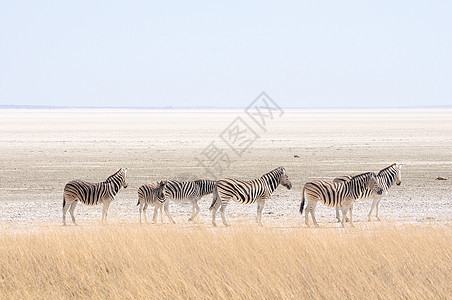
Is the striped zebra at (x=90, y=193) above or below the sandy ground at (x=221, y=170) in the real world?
above

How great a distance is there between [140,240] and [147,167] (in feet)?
57.7

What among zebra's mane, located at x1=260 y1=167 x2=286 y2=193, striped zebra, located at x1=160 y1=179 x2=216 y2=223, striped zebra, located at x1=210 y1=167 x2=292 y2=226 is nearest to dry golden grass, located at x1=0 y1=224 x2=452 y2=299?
striped zebra, located at x1=210 y1=167 x2=292 y2=226

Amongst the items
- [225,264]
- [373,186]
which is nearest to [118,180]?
[373,186]

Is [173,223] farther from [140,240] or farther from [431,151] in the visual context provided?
[431,151]

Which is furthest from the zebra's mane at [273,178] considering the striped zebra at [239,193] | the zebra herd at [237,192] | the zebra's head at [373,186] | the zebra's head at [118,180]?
the zebra's head at [118,180]

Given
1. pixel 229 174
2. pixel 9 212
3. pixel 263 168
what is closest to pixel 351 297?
pixel 9 212

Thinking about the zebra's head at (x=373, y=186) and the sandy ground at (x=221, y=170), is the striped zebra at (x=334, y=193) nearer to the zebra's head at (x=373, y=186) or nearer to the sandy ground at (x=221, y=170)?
the zebra's head at (x=373, y=186)

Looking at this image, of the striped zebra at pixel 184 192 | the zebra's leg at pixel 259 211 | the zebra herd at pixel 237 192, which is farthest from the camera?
the striped zebra at pixel 184 192

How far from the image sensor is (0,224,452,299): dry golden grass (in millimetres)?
8711

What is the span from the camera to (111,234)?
1089 cm

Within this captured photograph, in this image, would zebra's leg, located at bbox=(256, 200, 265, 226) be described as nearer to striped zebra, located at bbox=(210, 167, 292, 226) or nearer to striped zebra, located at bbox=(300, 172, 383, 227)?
striped zebra, located at bbox=(210, 167, 292, 226)

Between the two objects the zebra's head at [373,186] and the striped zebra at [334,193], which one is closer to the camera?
the striped zebra at [334,193]

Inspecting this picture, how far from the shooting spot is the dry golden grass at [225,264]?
28.6 ft

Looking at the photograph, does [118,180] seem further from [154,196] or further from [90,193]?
[154,196]
